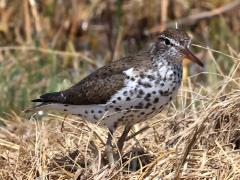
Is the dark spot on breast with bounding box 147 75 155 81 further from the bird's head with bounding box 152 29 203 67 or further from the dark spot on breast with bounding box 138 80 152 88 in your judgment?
the bird's head with bounding box 152 29 203 67

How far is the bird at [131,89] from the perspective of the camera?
5.84 meters

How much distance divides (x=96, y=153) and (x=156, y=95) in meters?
0.66

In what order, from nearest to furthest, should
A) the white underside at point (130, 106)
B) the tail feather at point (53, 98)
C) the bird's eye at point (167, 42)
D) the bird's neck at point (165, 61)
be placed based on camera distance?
the white underside at point (130, 106) < the bird's neck at point (165, 61) < the bird's eye at point (167, 42) < the tail feather at point (53, 98)

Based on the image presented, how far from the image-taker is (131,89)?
5871mm

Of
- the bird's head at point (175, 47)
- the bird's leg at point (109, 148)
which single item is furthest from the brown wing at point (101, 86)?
the bird's leg at point (109, 148)

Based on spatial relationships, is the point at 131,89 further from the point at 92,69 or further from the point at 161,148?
the point at 92,69

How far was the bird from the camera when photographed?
5.84 m

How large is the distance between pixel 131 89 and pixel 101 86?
0.36 metres

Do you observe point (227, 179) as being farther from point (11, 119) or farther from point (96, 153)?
point (11, 119)

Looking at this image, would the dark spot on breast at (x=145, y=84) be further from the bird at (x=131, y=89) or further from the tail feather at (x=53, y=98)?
the tail feather at (x=53, y=98)

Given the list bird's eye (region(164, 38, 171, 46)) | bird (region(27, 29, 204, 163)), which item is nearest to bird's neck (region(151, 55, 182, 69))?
bird (region(27, 29, 204, 163))

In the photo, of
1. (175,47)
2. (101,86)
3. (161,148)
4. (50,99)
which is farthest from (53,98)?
(175,47)

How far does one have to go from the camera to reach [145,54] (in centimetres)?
622

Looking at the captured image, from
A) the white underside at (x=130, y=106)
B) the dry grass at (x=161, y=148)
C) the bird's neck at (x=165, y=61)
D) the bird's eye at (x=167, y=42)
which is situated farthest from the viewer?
the bird's eye at (x=167, y=42)
